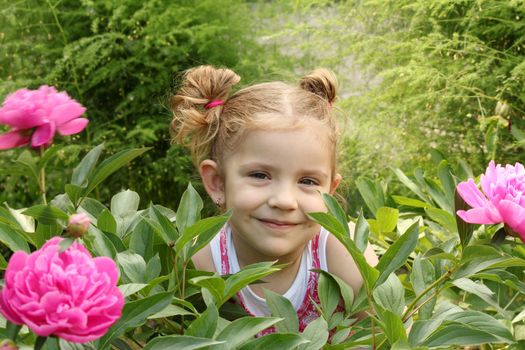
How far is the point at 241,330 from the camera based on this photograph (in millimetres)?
1365

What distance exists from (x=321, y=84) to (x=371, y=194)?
398mm

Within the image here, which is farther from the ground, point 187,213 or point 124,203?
point 187,213

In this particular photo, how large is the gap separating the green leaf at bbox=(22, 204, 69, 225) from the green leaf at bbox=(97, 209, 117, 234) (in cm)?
19

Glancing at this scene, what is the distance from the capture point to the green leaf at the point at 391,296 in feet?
5.10

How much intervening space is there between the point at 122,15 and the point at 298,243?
2669 millimetres

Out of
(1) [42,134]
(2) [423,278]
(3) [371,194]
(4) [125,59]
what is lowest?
(4) [125,59]

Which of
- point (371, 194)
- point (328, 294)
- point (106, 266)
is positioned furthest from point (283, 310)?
point (371, 194)

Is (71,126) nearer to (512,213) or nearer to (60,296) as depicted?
(60,296)

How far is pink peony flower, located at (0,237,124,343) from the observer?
99 centimetres

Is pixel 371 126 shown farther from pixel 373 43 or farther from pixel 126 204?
pixel 126 204

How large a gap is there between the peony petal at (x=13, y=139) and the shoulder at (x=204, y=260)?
966 mm

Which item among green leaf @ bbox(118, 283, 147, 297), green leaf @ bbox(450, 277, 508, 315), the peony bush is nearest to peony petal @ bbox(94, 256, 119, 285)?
the peony bush

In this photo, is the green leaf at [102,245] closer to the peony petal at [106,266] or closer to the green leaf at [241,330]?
the green leaf at [241,330]

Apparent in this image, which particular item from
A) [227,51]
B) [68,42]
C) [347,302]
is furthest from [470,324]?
[68,42]
